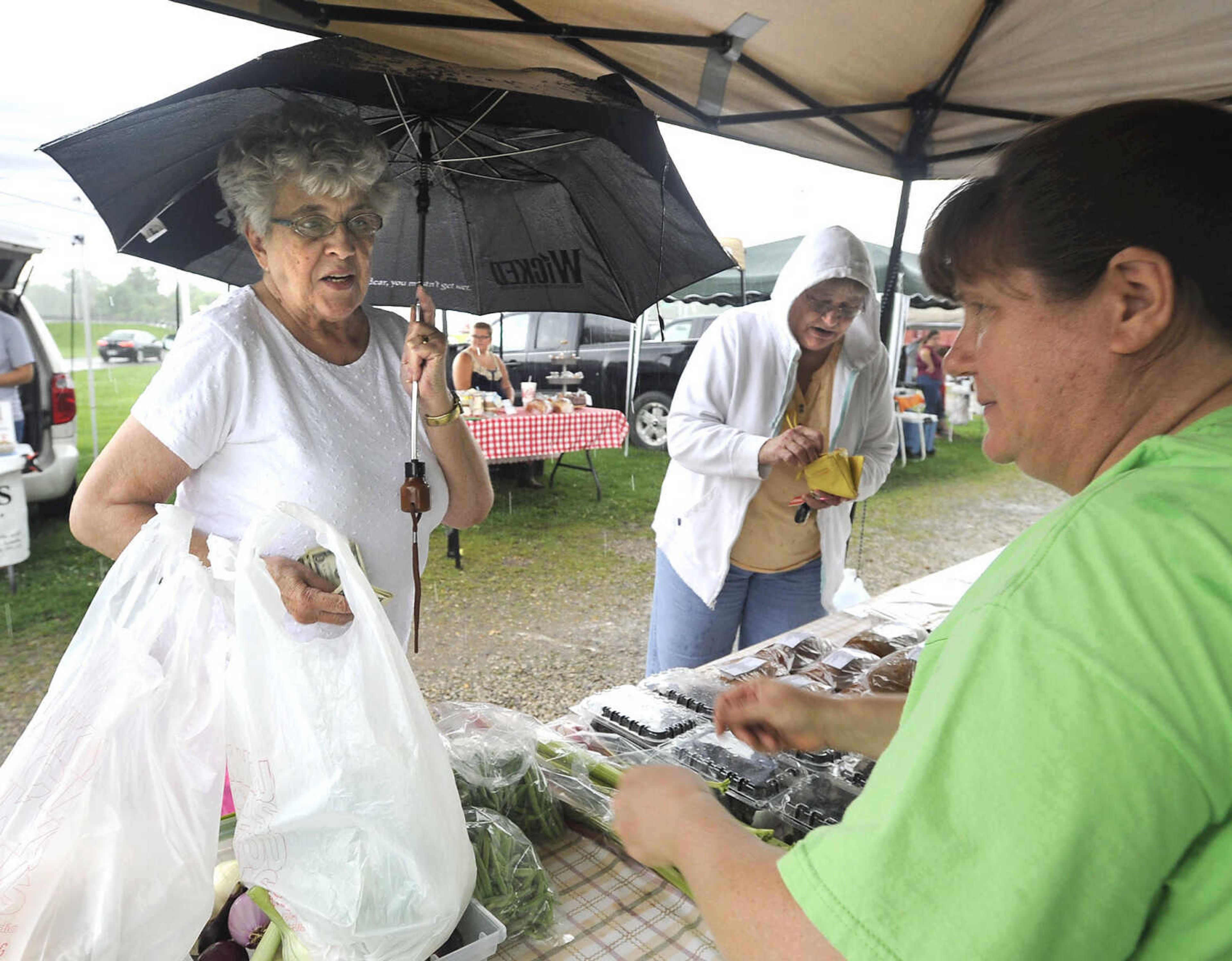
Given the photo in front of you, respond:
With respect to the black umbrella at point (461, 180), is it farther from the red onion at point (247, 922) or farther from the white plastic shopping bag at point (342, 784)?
the red onion at point (247, 922)

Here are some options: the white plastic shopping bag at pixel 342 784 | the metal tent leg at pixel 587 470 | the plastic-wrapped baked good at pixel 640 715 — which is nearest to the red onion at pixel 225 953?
the white plastic shopping bag at pixel 342 784

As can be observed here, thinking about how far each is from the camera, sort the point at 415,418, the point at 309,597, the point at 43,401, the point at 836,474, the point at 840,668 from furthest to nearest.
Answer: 1. the point at 43,401
2. the point at 836,474
3. the point at 840,668
4. the point at 415,418
5. the point at 309,597

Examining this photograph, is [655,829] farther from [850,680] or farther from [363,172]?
[363,172]

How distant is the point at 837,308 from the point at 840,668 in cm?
117

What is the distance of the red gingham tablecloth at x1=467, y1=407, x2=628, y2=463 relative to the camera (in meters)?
7.30

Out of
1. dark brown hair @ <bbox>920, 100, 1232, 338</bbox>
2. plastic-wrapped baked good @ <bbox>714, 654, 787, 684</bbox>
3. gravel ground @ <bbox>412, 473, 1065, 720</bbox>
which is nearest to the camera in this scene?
dark brown hair @ <bbox>920, 100, 1232, 338</bbox>

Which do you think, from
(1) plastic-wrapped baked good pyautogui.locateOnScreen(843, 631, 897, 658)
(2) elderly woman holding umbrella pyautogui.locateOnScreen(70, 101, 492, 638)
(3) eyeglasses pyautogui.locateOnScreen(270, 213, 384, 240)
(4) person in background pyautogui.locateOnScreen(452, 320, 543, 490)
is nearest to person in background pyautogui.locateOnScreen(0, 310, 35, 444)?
(4) person in background pyautogui.locateOnScreen(452, 320, 543, 490)

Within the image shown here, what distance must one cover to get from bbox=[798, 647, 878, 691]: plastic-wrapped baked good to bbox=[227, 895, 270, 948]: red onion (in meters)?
1.28

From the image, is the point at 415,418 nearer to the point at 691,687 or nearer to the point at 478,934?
the point at 691,687

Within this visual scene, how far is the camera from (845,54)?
293 cm

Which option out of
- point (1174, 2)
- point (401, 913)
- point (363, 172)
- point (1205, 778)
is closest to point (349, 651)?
point (401, 913)

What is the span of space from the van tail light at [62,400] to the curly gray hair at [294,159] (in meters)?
5.20

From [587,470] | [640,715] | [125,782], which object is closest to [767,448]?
[640,715]

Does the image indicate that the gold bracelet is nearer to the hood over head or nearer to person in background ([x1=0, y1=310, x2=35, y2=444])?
the hood over head
